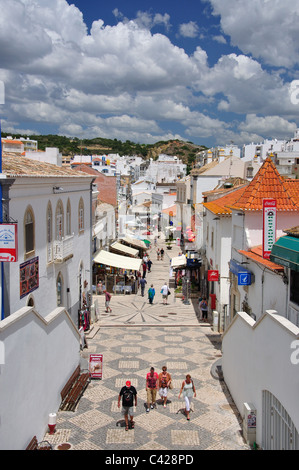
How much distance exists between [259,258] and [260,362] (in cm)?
428

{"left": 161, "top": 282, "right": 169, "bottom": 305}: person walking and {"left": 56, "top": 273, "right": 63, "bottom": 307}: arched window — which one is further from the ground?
{"left": 56, "top": 273, "right": 63, "bottom": 307}: arched window

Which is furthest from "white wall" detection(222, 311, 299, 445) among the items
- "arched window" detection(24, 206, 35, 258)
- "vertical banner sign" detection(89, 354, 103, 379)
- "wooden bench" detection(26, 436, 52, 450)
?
"arched window" detection(24, 206, 35, 258)

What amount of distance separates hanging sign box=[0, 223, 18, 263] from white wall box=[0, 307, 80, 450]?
1.78m

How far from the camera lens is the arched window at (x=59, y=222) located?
1875cm

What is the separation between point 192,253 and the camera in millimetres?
35781

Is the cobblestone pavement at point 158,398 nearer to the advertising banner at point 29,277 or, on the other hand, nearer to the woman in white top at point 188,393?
the woman in white top at point 188,393

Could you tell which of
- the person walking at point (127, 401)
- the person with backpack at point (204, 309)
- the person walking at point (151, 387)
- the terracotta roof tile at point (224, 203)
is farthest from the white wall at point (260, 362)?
the person with backpack at point (204, 309)

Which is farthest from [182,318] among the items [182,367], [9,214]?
[9,214]

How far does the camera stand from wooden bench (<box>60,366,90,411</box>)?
518 inches

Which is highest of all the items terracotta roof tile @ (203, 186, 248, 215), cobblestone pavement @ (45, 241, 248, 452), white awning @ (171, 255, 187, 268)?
terracotta roof tile @ (203, 186, 248, 215)

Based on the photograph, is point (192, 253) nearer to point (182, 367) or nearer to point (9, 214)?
point (182, 367)

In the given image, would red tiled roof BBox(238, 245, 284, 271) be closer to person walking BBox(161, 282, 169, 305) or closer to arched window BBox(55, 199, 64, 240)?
arched window BBox(55, 199, 64, 240)
